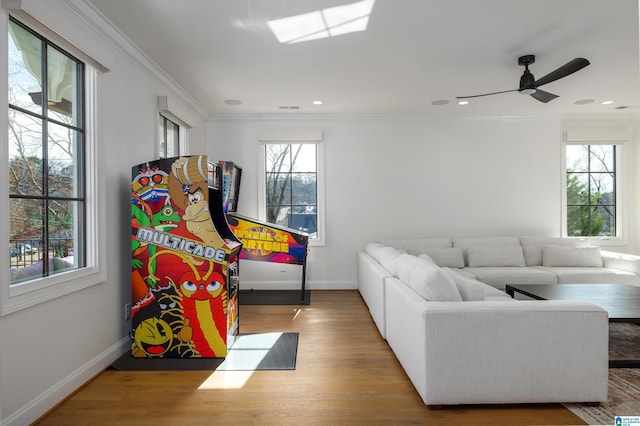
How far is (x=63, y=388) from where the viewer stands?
A: 222 cm

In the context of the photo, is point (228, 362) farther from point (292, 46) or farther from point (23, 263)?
point (292, 46)

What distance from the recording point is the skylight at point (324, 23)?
247 cm

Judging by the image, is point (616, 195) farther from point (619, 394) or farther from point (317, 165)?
point (317, 165)

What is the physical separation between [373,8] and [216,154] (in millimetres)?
3443

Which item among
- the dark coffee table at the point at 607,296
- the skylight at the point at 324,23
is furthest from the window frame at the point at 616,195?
the skylight at the point at 324,23

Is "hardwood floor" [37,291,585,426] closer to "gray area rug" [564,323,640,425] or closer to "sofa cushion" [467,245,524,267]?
"gray area rug" [564,323,640,425]

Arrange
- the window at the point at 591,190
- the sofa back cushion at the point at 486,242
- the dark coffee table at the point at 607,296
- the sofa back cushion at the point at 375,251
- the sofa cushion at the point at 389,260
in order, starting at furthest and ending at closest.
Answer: the window at the point at 591,190 < the sofa back cushion at the point at 486,242 < the sofa back cushion at the point at 375,251 < the sofa cushion at the point at 389,260 < the dark coffee table at the point at 607,296

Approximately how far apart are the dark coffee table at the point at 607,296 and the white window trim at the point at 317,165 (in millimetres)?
2575

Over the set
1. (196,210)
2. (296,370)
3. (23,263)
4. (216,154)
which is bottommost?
(296,370)

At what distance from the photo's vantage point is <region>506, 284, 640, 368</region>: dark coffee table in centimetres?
265

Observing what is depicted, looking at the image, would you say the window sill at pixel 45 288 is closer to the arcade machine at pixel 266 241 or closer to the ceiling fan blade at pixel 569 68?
the arcade machine at pixel 266 241

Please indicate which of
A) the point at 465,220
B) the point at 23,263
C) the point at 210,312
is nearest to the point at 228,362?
the point at 210,312

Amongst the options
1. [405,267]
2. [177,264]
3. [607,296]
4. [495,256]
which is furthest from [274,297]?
[607,296]

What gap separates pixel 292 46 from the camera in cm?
302
